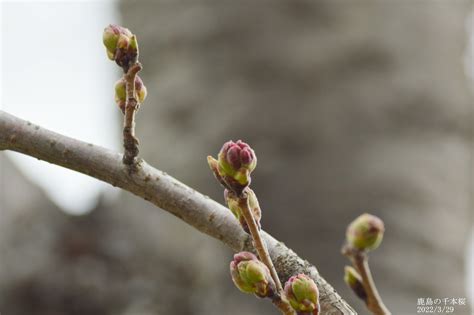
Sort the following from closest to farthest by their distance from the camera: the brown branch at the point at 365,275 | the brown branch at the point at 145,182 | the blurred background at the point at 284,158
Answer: the brown branch at the point at 365,275 → the brown branch at the point at 145,182 → the blurred background at the point at 284,158

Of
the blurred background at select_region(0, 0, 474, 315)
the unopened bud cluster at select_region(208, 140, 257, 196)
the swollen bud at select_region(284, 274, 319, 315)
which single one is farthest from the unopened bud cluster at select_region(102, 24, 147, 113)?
the blurred background at select_region(0, 0, 474, 315)

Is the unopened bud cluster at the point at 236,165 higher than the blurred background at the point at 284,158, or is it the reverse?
the blurred background at the point at 284,158

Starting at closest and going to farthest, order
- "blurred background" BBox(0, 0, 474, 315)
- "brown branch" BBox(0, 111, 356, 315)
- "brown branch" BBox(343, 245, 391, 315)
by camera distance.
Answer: "brown branch" BBox(343, 245, 391, 315) → "brown branch" BBox(0, 111, 356, 315) → "blurred background" BBox(0, 0, 474, 315)

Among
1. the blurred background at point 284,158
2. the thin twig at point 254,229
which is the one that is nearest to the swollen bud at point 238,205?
the thin twig at point 254,229

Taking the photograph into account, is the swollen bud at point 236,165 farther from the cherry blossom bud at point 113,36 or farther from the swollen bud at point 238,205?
the cherry blossom bud at point 113,36

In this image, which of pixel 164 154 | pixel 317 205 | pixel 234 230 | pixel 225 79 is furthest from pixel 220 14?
pixel 234 230

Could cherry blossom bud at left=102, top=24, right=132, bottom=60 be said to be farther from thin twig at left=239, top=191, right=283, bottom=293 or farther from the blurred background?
the blurred background

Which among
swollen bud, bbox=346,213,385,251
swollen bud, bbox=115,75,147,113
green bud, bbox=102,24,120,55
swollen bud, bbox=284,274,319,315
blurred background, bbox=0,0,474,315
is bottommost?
swollen bud, bbox=284,274,319,315
